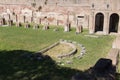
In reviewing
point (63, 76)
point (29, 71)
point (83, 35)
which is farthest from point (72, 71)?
point (83, 35)

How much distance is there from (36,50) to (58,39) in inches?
149

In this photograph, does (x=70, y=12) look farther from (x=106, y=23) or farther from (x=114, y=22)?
(x=114, y=22)

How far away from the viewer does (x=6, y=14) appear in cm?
2948

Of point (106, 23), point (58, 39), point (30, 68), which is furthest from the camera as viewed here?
point (106, 23)

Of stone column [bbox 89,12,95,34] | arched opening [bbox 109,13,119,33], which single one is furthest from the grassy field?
arched opening [bbox 109,13,119,33]

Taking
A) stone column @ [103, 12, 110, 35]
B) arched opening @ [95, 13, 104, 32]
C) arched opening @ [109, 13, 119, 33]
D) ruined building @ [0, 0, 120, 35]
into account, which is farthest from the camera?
arched opening @ [109, 13, 119, 33]

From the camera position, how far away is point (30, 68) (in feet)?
48.0

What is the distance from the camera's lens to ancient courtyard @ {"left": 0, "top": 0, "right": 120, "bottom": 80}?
45.7 ft

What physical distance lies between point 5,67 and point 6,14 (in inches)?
619

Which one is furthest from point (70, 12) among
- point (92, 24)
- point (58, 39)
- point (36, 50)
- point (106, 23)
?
point (36, 50)

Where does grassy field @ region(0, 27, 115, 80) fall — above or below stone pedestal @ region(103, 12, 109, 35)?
below

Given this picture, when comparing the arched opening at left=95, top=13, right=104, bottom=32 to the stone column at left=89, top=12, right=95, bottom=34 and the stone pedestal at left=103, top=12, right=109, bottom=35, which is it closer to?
the stone column at left=89, top=12, right=95, bottom=34

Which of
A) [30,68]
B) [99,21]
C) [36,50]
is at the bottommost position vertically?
[30,68]

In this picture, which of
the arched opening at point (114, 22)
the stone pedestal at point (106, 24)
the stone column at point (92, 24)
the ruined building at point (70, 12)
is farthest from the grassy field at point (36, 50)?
the arched opening at point (114, 22)
